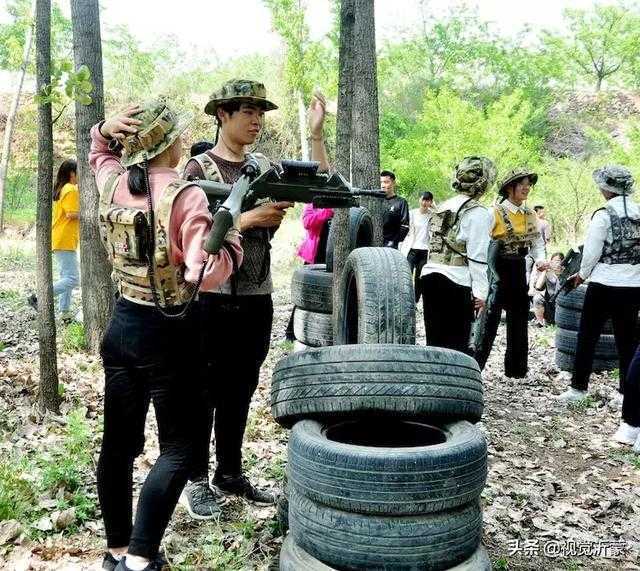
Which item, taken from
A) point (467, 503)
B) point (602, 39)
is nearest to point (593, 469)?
point (467, 503)

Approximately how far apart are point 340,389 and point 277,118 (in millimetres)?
33460

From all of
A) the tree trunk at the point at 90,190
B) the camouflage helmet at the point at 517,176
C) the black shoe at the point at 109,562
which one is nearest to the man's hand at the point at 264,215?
the black shoe at the point at 109,562

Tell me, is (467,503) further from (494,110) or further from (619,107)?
(619,107)

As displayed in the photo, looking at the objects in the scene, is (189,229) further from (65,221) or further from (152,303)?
(65,221)

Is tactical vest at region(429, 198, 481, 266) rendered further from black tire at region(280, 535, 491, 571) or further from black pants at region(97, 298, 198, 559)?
black pants at region(97, 298, 198, 559)

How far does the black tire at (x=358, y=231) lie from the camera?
15.6ft

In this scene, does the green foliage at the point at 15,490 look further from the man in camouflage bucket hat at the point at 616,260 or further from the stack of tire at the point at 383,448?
the man in camouflage bucket hat at the point at 616,260

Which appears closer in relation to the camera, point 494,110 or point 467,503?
point 467,503

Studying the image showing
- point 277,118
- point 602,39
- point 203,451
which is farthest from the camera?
point 602,39

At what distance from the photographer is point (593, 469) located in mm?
4797

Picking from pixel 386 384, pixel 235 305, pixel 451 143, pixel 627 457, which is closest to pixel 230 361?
pixel 235 305

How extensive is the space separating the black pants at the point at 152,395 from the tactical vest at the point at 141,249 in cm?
9

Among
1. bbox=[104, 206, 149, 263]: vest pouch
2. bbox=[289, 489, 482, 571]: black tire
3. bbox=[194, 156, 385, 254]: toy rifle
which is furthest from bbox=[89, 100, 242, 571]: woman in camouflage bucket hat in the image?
bbox=[289, 489, 482, 571]: black tire

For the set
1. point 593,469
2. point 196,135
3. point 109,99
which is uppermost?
point 109,99
